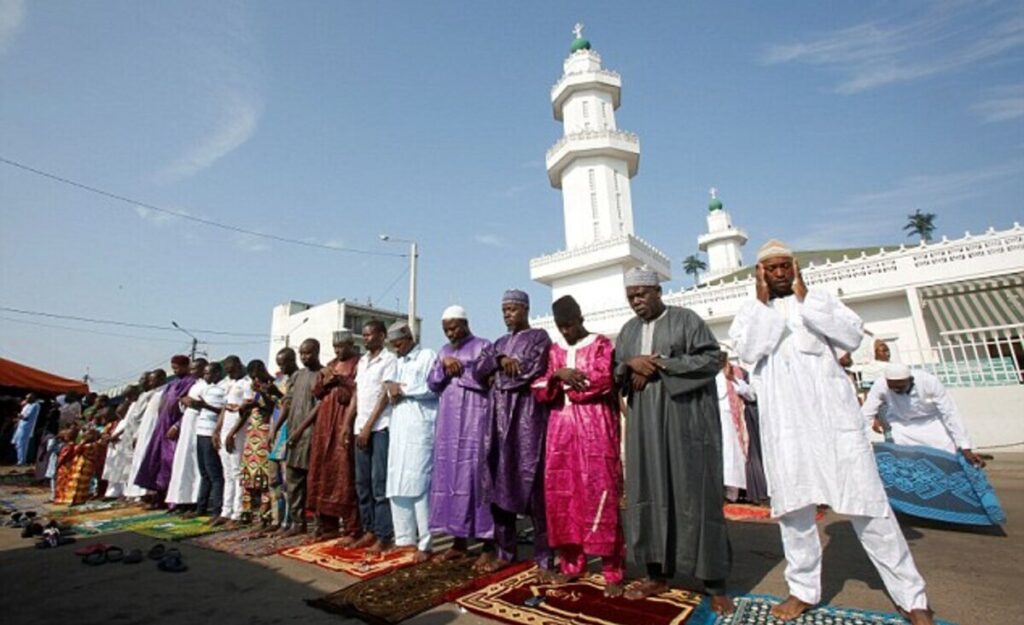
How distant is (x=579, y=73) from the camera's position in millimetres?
23750

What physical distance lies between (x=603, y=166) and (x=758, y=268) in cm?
2062

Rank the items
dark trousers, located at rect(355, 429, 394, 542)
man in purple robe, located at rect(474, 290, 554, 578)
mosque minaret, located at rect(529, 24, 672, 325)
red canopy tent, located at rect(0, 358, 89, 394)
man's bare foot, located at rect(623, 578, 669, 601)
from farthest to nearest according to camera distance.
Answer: mosque minaret, located at rect(529, 24, 672, 325) → red canopy tent, located at rect(0, 358, 89, 394) → dark trousers, located at rect(355, 429, 394, 542) → man in purple robe, located at rect(474, 290, 554, 578) → man's bare foot, located at rect(623, 578, 669, 601)

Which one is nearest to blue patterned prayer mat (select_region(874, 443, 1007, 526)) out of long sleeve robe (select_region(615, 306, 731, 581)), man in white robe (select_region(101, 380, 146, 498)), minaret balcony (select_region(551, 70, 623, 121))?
long sleeve robe (select_region(615, 306, 731, 581))

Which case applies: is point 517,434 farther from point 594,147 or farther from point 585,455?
point 594,147

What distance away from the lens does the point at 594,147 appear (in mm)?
21781

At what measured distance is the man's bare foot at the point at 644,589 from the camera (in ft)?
8.15

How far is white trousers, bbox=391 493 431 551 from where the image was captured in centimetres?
355

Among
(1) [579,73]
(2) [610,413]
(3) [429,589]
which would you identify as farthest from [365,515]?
(1) [579,73]

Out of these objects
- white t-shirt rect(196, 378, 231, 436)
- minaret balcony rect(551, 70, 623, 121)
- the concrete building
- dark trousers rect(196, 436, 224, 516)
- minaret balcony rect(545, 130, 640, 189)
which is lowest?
dark trousers rect(196, 436, 224, 516)

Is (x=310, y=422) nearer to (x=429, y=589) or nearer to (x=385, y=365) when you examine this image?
(x=385, y=365)

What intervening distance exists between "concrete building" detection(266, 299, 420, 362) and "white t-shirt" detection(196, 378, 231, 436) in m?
30.8

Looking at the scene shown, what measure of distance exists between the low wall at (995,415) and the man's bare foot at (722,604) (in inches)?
398

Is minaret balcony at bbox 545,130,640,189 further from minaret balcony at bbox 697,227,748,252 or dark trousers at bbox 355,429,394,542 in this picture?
minaret balcony at bbox 697,227,748,252

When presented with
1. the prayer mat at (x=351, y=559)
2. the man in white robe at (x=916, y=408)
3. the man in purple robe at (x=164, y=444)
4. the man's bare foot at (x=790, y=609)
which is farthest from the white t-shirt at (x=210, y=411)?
the man in white robe at (x=916, y=408)
